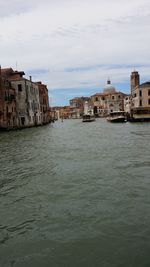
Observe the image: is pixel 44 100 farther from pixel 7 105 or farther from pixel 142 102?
pixel 7 105

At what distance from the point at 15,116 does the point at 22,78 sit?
6.45 metres

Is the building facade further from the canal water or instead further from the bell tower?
the bell tower

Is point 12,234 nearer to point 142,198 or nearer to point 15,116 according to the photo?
point 142,198

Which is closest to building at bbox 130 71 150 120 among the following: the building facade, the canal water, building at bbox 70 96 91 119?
the building facade

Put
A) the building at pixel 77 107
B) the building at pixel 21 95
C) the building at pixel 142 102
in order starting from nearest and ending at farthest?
the building at pixel 21 95 < the building at pixel 142 102 < the building at pixel 77 107

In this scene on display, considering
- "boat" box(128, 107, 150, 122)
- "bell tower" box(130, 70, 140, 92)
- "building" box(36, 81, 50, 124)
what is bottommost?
"boat" box(128, 107, 150, 122)

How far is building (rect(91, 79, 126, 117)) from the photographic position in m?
117

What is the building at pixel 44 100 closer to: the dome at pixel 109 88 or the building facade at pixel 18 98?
the building facade at pixel 18 98

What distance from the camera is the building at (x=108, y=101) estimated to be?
383ft

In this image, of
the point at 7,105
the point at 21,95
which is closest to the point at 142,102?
the point at 21,95

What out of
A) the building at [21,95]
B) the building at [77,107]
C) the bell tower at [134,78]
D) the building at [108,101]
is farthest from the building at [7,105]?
the building at [77,107]

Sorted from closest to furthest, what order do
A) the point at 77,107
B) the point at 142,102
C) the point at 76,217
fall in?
1. the point at 76,217
2. the point at 142,102
3. the point at 77,107

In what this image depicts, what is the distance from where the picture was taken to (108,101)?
116062mm

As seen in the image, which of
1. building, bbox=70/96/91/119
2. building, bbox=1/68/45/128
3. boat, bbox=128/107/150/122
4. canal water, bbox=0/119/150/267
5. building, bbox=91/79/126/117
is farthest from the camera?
building, bbox=70/96/91/119
